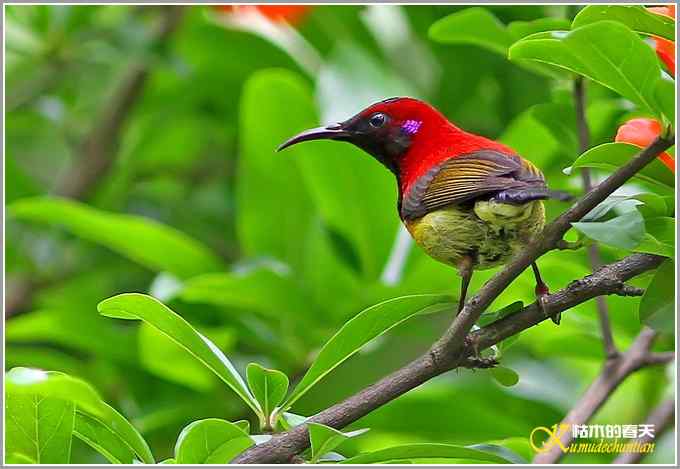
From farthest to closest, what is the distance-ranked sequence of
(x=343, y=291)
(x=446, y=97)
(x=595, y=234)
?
(x=446, y=97) → (x=343, y=291) → (x=595, y=234)

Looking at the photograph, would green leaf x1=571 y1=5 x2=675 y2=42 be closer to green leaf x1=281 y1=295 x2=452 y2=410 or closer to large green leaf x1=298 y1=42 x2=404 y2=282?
green leaf x1=281 y1=295 x2=452 y2=410

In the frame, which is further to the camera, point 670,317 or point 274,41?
point 274,41

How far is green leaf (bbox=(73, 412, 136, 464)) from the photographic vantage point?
1573mm

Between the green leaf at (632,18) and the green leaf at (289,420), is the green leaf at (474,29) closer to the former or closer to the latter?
the green leaf at (632,18)

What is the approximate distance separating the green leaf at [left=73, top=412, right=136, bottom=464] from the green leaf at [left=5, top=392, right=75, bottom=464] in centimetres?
4

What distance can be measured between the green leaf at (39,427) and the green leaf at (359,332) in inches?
13.2

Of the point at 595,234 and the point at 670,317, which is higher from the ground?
the point at 595,234

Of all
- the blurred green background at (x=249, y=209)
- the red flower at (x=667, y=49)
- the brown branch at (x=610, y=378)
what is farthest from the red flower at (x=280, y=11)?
the red flower at (x=667, y=49)

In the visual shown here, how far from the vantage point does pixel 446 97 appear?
3.09 meters

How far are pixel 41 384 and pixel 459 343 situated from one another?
60 centimetres

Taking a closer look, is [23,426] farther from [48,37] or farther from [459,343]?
[48,37]

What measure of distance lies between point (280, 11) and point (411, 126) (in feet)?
4.00

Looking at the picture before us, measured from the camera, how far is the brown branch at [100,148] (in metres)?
3.29

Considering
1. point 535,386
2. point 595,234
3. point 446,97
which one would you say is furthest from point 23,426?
point 446,97
